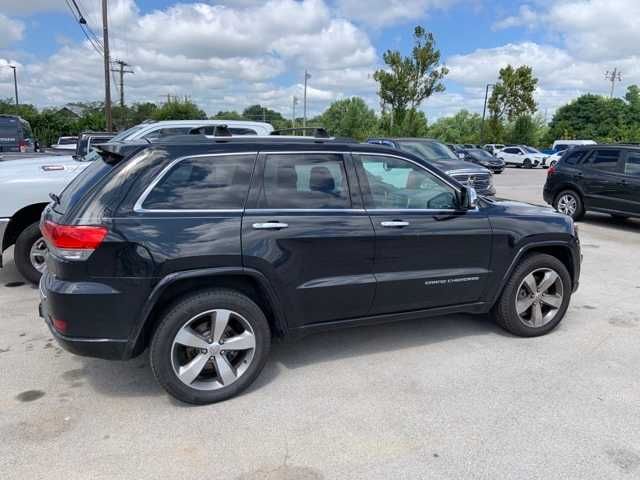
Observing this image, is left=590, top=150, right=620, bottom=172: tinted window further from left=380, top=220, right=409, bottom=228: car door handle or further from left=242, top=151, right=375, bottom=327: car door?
left=242, top=151, right=375, bottom=327: car door

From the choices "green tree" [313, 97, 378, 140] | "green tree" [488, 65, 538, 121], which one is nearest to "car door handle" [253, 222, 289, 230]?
"green tree" [488, 65, 538, 121]

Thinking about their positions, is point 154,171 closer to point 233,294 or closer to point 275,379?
point 233,294

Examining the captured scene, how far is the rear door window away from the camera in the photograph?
32.9 ft

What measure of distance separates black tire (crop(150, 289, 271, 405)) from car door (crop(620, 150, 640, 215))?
29.6 feet

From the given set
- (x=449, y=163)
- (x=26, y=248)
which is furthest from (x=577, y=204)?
(x=26, y=248)

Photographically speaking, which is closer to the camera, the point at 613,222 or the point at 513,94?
the point at 613,222

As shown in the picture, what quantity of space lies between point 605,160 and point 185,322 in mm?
10040

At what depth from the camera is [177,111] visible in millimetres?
45812

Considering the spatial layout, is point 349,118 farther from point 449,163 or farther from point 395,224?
point 395,224

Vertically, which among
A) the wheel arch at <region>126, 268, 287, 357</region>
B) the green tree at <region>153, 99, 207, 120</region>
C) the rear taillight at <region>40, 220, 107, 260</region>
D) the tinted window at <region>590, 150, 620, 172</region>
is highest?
the green tree at <region>153, 99, 207, 120</region>

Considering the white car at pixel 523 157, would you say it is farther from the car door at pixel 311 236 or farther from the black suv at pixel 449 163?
the car door at pixel 311 236

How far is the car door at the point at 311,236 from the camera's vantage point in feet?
10.8

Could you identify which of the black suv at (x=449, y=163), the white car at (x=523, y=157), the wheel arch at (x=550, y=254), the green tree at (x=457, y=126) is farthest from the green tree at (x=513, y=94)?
the wheel arch at (x=550, y=254)

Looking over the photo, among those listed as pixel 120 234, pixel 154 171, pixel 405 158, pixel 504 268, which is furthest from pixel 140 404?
pixel 504 268
